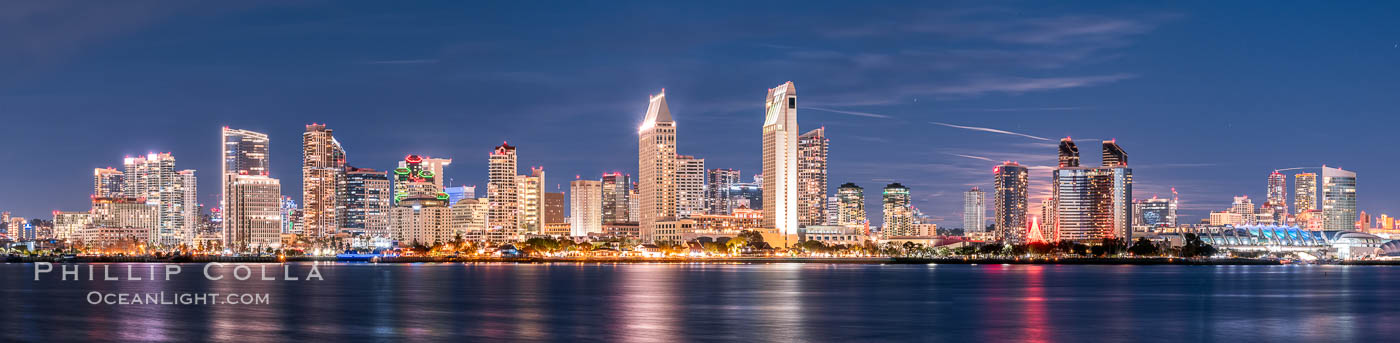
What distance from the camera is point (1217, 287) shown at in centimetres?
12344

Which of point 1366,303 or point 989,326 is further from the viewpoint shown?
point 1366,303

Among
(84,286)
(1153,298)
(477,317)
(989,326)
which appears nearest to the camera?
(989,326)

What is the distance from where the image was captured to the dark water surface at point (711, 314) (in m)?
62.1

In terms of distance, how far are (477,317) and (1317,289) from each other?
8437cm

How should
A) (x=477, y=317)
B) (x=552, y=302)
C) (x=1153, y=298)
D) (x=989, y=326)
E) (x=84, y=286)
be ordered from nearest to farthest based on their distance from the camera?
1. (x=989, y=326)
2. (x=477, y=317)
3. (x=552, y=302)
4. (x=1153, y=298)
5. (x=84, y=286)

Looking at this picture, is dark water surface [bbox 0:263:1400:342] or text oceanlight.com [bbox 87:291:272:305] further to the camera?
text oceanlight.com [bbox 87:291:272:305]

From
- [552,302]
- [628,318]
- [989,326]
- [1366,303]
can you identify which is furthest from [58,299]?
[1366,303]

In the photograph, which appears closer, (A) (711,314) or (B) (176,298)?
(A) (711,314)

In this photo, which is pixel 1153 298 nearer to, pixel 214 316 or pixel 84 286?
pixel 214 316

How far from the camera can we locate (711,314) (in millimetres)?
76125

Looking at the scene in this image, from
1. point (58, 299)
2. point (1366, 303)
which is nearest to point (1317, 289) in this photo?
point (1366, 303)

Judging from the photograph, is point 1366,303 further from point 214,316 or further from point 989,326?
point 214,316

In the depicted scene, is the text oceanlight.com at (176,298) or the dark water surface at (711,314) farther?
the text oceanlight.com at (176,298)

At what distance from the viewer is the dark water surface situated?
62125 mm
